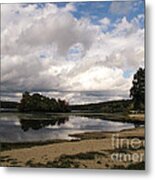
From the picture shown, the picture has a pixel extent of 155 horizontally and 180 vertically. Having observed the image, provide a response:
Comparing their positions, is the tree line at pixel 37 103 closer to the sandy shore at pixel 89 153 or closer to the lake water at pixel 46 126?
the lake water at pixel 46 126

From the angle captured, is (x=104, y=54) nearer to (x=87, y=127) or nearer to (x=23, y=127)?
(x=87, y=127)

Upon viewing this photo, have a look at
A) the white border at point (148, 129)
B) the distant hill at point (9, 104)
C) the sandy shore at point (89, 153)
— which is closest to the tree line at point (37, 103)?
the distant hill at point (9, 104)

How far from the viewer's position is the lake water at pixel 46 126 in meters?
1.72

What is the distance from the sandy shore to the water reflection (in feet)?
0.25

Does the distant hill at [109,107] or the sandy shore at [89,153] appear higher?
the distant hill at [109,107]

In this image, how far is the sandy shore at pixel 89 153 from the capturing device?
5.54 ft

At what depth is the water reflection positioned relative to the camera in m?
1.74

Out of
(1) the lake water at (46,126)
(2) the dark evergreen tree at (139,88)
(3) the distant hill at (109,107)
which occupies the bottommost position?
(1) the lake water at (46,126)

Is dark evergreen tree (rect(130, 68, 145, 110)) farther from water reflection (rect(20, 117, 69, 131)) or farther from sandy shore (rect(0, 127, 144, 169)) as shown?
water reflection (rect(20, 117, 69, 131))

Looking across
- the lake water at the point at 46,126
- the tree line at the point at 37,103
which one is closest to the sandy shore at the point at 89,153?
the lake water at the point at 46,126

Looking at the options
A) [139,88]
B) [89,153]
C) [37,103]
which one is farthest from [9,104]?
[139,88]

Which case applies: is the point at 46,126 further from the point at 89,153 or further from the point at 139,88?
the point at 139,88

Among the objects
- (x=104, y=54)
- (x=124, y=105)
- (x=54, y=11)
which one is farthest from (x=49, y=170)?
(x=54, y=11)

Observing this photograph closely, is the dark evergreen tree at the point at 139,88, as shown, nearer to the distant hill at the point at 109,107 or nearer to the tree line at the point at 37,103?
the distant hill at the point at 109,107
